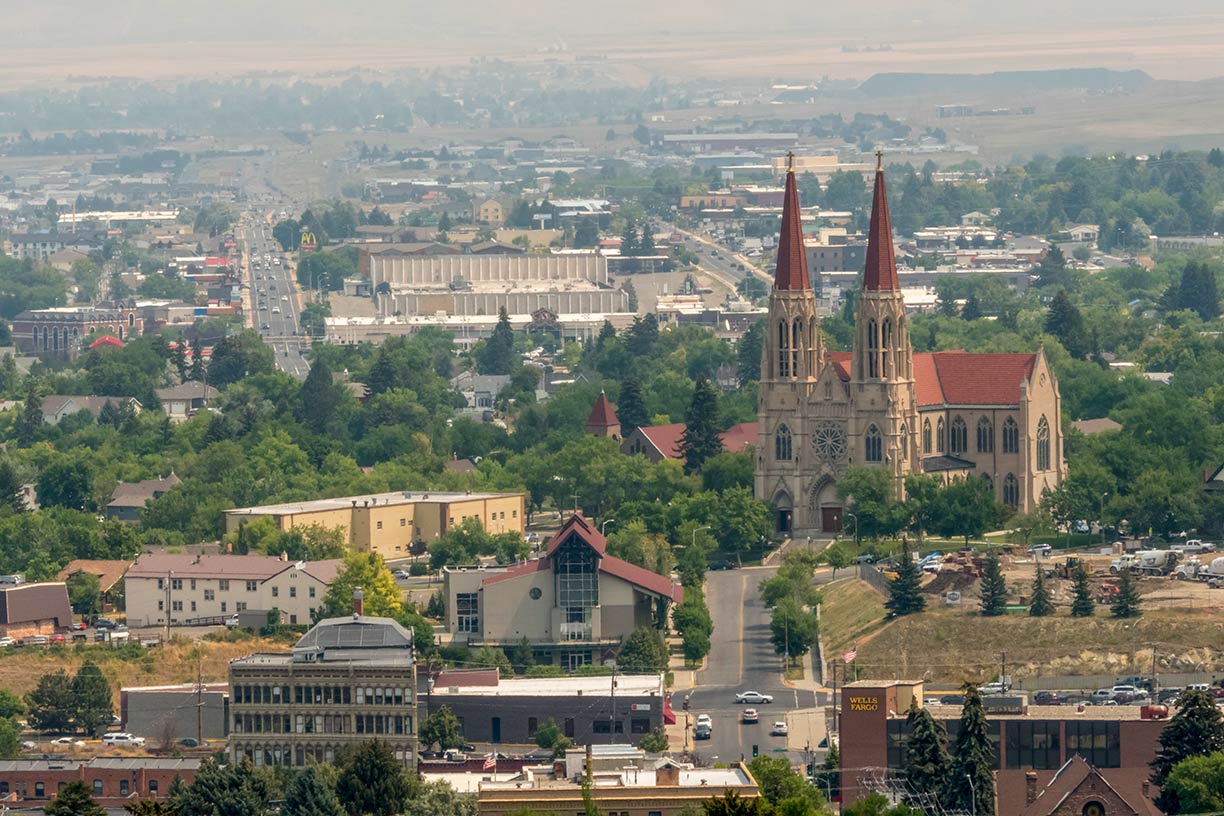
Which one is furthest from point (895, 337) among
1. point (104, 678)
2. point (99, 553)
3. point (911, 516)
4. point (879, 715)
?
point (879, 715)

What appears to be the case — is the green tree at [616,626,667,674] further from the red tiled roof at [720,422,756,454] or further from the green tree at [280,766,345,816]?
the red tiled roof at [720,422,756,454]

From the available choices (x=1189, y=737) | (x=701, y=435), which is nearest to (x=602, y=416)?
(x=701, y=435)

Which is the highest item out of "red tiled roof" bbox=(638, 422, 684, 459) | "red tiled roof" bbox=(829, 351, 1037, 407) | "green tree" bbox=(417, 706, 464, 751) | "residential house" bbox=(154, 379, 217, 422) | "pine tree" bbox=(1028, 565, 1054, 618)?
"red tiled roof" bbox=(829, 351, 1037, 407)

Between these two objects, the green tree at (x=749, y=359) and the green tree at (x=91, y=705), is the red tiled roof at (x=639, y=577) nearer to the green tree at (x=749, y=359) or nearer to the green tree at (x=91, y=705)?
the green tree at (x=91, y=705)

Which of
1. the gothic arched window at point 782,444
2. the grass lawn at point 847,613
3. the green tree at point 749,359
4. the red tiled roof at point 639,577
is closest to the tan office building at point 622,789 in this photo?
the grass lawn at point 847,613

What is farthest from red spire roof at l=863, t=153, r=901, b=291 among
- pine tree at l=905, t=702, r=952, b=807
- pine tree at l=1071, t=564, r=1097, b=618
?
pine tree at l=905, t=702, r=952, b=807
